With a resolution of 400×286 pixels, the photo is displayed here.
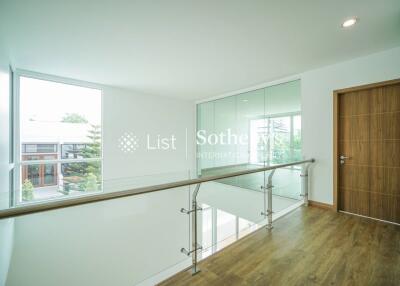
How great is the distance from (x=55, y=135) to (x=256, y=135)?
15.3 ft

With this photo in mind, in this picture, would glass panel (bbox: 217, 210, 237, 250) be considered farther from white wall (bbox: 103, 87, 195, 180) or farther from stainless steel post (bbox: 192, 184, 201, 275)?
white wall (bbox: 103, 87, 195, 180)

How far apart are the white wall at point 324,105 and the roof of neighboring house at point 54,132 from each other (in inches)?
195

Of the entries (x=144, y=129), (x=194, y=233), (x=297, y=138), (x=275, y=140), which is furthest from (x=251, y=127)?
(x=194, y=233)

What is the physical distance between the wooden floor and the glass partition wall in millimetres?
927

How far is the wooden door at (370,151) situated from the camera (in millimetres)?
2912

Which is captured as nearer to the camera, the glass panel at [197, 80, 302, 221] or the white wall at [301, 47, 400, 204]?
the white wall at [301, 47, 400, 204]

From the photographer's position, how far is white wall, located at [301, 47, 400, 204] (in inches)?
123

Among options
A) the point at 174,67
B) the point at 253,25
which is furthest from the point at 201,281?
the point at 174,67

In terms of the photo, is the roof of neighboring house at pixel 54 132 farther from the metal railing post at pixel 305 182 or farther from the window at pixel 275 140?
the metal railing post at pixel 305 182

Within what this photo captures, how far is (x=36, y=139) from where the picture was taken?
13.8ft

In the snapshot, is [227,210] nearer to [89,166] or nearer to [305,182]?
[305,182]

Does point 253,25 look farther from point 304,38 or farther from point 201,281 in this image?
point 201,281

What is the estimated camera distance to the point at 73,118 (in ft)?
15.3

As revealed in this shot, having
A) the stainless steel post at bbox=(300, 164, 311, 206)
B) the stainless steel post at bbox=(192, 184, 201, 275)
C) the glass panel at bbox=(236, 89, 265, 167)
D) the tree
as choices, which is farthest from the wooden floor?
the tree
